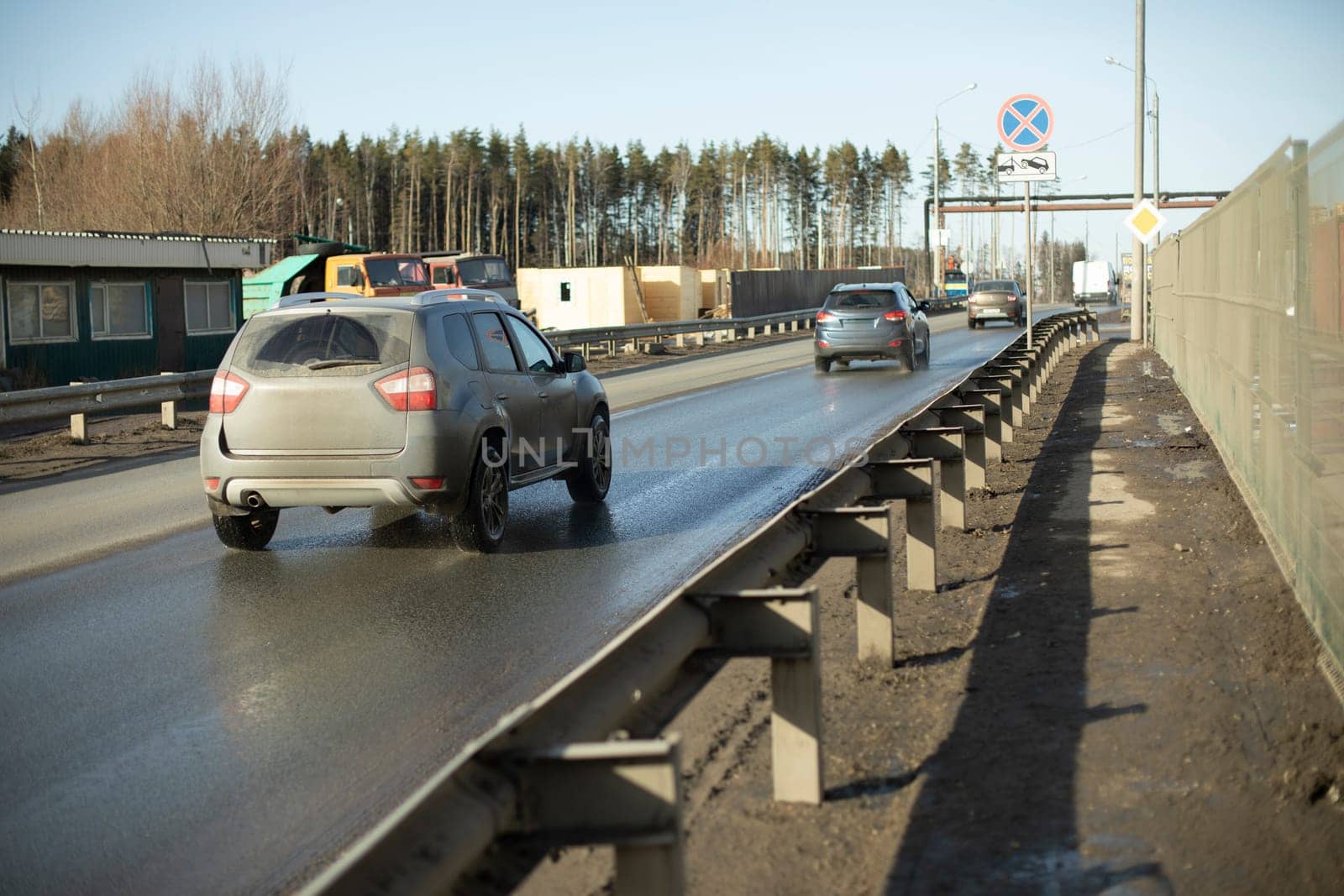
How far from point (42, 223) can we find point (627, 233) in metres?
83.3

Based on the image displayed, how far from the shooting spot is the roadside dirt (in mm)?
4102

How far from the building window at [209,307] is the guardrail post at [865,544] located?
91.4ft

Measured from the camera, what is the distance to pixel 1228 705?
18.3ft

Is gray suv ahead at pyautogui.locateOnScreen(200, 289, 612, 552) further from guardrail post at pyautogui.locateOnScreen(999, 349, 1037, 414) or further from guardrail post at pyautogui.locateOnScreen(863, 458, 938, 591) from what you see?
guardrail post at pyautogui.locateOnScreen(999, 349, 1037, 414)

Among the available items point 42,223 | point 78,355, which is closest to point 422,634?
point 78,355

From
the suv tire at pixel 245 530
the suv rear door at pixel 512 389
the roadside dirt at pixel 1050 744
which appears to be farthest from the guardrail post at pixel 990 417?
the suv tire at pixel 245 530

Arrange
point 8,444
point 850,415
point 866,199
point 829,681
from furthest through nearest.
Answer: point 866,199 → point 850,415 → point 8,444 → point 829,681

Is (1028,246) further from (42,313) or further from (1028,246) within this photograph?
(42,313)

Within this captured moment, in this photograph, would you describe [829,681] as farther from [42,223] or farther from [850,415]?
[42,223]

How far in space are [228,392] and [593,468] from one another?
3.21 meters

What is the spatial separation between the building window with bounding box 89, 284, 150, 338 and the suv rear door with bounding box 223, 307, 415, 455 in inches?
851


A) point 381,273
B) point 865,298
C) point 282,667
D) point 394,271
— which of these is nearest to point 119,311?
point 381,273

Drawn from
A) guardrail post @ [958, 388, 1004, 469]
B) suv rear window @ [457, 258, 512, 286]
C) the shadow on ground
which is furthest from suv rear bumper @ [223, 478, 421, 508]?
suv rear window @ [457, 258, 512, 286]

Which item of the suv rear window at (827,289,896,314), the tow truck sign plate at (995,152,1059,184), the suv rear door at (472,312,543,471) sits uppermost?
the tow truck sign plate at (995,152,1059,184)
